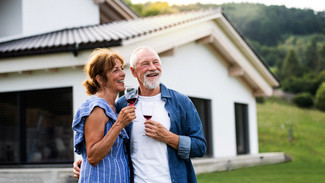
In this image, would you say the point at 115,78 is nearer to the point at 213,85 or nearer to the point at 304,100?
the point at 213,85

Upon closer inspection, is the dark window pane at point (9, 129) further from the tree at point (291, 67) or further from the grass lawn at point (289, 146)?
the tree at point (291, 67)

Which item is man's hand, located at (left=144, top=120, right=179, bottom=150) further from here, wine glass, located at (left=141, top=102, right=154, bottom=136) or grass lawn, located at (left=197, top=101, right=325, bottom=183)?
grass lawn, located at (left=197, top=101, right=325, bottom=183)

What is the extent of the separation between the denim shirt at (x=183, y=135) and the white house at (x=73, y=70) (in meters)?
4.07

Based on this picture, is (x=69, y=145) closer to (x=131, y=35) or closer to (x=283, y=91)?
(x=131, y=35)

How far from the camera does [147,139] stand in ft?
12.0

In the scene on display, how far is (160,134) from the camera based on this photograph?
3520 mm

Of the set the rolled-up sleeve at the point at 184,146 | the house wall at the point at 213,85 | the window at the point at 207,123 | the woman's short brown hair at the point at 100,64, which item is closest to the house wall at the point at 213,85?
the house wall at the point at 213,85

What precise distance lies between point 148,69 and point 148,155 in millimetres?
681

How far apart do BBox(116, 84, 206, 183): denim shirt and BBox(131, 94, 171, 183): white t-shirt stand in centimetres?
5

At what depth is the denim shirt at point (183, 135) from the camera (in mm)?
3605

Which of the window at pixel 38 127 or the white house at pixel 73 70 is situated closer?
the white house at pixel 73 70

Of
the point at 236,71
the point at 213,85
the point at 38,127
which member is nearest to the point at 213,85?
the point at 213,85

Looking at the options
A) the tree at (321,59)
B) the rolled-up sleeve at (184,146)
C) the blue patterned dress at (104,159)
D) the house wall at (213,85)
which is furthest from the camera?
the tree at (321,59)

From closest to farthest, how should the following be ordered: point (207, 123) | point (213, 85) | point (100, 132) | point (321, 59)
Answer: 1. point (100, 132)
2. point (207, 123)
3. point (213, 85)
4. point (321, 59)
